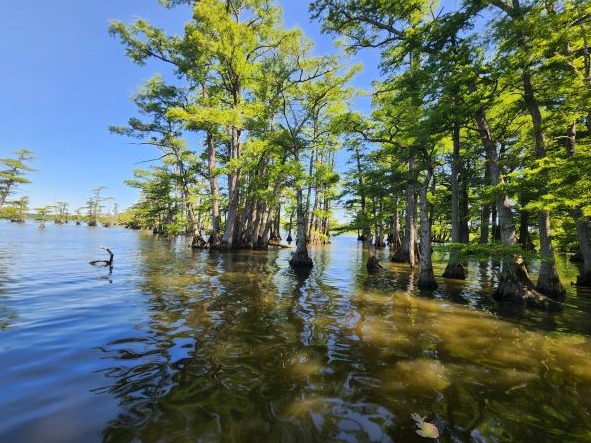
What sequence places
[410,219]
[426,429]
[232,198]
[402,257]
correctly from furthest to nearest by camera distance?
[232,198]
[402,257]
[410,219]
[426,429]

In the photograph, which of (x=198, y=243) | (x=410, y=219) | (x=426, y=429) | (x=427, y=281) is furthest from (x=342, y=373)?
(x=198, y=243)

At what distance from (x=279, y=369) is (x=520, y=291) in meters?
10.0

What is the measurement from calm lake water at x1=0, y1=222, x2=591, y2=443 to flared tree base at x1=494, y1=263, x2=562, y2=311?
0.60 m

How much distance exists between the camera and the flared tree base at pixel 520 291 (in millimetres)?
10648

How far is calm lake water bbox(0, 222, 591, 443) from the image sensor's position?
3.75 meters

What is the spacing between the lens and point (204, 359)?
5539mm

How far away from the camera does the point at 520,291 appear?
1117 cm

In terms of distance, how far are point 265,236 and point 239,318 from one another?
26.4m

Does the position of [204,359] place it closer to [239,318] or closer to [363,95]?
[239,318]

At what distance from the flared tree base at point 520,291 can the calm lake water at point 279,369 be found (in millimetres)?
599

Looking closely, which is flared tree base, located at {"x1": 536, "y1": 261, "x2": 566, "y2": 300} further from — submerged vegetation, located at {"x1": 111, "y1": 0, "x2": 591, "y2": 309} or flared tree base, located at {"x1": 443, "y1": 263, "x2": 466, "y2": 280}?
flared tree base, located at {"x1": 443, "y1": 263, "x2": 466, "y2": 280}

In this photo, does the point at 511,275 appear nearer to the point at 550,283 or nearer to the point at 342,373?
the point at 550,283

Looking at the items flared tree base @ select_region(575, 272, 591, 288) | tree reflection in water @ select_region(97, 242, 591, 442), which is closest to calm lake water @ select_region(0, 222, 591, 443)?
tree reflection in water @ select_region(97, 242, 591, 442)

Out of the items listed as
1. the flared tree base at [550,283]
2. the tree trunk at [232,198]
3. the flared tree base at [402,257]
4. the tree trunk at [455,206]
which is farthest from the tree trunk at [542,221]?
the tree trunk at [232,198]
